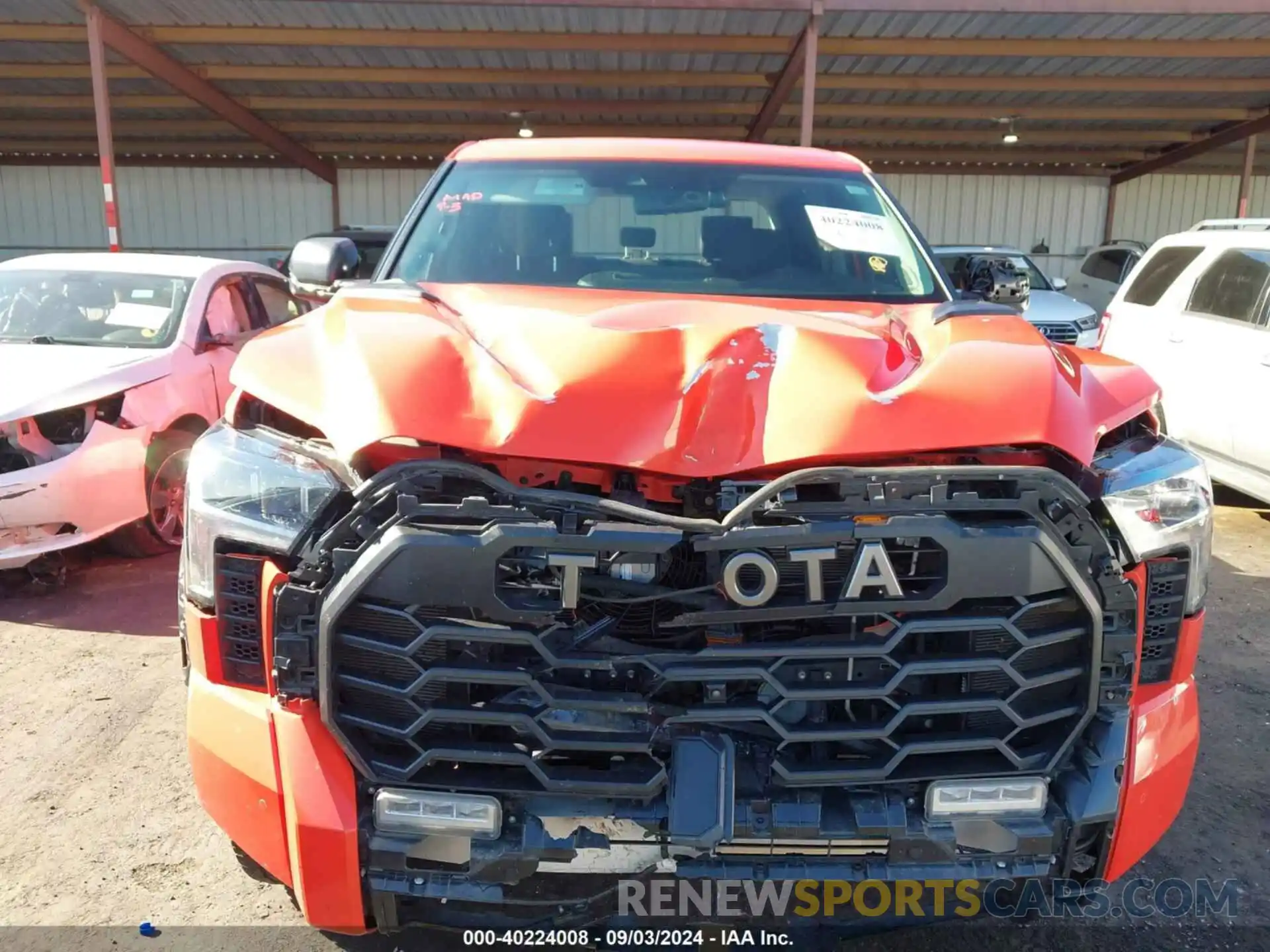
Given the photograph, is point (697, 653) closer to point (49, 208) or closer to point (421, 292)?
point (421, 292)

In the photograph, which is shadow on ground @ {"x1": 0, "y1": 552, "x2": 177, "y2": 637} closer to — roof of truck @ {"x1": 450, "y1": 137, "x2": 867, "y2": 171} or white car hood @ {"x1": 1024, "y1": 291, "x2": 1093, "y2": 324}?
Answer: roof of truck @ {"x1": 450, "y1": 137, "x2": 867, "y2": 171}

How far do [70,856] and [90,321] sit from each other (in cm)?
388

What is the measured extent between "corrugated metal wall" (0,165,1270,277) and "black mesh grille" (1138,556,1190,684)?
1961 cm

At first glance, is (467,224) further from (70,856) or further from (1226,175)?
(1226,175)

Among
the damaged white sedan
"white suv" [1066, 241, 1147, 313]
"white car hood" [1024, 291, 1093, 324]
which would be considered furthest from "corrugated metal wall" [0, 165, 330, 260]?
"white car hood" [1024, 291, 1093, 324]

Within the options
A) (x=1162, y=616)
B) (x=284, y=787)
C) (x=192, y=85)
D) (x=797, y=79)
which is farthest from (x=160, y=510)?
(x=192, y=85)

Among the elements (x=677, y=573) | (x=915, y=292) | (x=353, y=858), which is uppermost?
(x=915, y=292)

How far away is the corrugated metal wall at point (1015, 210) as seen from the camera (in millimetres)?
20297

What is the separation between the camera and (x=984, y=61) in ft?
43.9

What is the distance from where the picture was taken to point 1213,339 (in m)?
5.89

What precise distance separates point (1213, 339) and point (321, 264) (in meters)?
5.63

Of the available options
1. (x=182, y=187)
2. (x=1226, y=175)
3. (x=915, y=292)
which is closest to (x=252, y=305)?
(x=915, y=292)

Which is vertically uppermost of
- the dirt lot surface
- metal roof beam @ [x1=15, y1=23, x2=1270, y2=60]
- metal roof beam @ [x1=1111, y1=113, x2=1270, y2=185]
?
metal roof beam @ [x1=15, y1=23, x2=1270, y2=60]

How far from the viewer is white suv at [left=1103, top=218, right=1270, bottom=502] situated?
5461 mm
